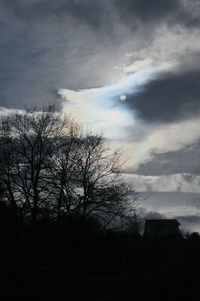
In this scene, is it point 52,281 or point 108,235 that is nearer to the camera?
point 52,281

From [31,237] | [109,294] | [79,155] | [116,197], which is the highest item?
[79,155]

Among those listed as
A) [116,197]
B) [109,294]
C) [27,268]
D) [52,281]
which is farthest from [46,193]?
[109,294]

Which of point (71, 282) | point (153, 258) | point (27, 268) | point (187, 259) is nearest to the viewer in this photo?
point (71, 282)

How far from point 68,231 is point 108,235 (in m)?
5.62

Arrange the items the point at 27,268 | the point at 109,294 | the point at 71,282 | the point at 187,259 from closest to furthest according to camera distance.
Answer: the point at 109,294 → the point at 71,282 → the point at 27,268 → the point at 187,259

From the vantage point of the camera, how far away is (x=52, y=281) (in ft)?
90.5

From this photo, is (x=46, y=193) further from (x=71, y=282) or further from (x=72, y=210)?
(x=71, y=282)

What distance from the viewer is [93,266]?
4622 cm

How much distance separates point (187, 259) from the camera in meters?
44.0

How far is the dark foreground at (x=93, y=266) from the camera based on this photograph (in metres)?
25.2

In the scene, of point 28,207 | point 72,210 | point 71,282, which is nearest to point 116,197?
point 72,210

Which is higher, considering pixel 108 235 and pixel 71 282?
pixel 108 235

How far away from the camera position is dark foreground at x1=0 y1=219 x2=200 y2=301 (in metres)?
25.2

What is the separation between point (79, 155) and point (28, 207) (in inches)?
270
